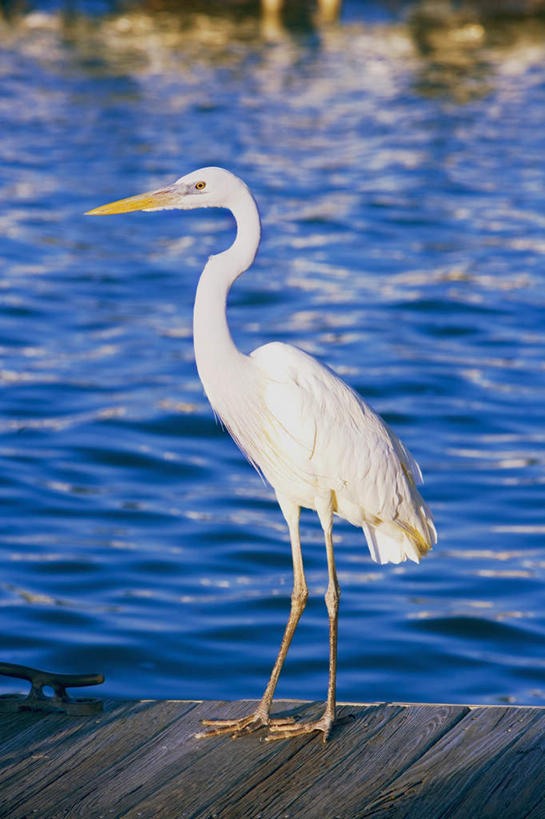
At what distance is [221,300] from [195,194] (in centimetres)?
38

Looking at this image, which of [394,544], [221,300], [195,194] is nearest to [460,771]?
[394,544]

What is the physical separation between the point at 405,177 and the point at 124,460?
9615 millimetres

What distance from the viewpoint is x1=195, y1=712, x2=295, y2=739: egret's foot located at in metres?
4.05

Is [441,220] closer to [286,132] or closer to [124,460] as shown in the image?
[286,132]

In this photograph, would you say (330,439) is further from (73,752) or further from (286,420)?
(73,752)

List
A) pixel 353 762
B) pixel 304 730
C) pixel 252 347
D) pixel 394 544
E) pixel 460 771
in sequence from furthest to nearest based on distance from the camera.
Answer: pixel 252 347, pixel 394 544, pixel 304 730, pixel 353 762, pixel 460 771

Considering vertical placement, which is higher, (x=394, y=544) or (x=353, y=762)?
(x=394, y=544)

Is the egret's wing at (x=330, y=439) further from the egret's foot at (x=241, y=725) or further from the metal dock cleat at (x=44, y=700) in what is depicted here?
the metal dock cleat at (x=44, y=700)

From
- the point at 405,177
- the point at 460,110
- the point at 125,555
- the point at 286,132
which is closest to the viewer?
the point at 125,555

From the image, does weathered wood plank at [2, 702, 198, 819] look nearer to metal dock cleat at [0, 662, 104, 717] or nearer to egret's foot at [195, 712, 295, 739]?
metal dock cleat at [0, 662, 104, 717]

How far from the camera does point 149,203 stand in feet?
14.2

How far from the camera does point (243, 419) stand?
428cm

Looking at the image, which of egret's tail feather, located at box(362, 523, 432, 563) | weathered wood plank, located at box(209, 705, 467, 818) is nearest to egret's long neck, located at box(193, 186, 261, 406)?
egret's tail feather, located at box(362, 523, 432, 563)

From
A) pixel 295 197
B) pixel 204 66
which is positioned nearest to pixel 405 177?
pixel 295 197
